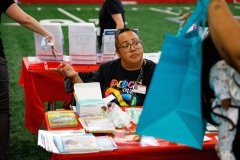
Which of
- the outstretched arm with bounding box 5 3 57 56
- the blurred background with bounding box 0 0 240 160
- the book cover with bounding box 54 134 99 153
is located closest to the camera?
the book cover with bounding box 54 134 99 153

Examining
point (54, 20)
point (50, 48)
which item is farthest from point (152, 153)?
point (54, 20)

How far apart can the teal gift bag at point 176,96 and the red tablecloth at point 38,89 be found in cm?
206

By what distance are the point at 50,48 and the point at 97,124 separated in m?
1.73

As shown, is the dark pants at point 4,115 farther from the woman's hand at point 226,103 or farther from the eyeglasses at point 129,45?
the woman's hand at point 226,103

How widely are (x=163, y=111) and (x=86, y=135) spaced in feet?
2.14

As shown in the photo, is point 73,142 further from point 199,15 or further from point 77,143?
point 199,15

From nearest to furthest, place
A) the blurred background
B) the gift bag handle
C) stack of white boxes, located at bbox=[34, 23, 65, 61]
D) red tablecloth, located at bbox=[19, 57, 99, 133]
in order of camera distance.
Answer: the gift bag handle, red tablecloth, located at bbox=[19, 57, 99, 133], stack of white boxes, located at bbox=[34, 23, 65, 61], the blurred background

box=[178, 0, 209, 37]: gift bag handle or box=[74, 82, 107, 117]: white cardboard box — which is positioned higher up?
box=[178, 0, 209, 37]: gift bag handle

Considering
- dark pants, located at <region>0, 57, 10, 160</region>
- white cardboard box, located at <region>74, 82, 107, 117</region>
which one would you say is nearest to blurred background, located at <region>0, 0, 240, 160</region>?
dark pants, located at <region>0, 57, 10, 160</region>

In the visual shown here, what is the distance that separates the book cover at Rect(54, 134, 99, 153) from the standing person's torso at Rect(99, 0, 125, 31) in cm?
254

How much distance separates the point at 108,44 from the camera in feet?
12.9

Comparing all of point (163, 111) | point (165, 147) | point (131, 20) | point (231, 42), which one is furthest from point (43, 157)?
point (131, 20)

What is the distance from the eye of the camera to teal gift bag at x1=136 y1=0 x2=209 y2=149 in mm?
1673

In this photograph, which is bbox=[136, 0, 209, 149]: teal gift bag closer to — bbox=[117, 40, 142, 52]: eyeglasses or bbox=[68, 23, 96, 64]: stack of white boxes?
bbox=[117, 40, 142, 52]: eyeglasses
